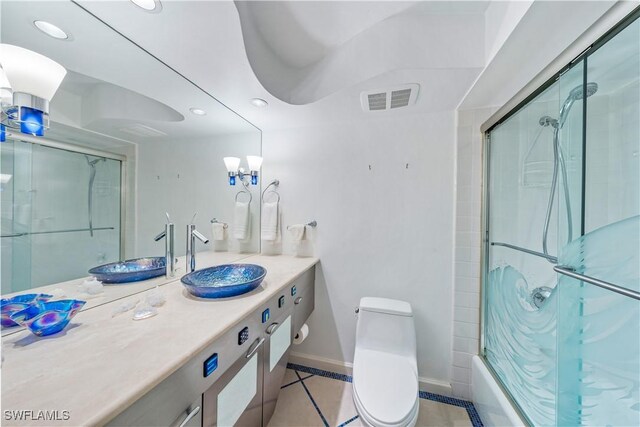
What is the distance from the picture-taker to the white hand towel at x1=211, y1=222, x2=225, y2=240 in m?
1.76

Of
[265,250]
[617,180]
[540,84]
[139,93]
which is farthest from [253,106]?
[617,180]

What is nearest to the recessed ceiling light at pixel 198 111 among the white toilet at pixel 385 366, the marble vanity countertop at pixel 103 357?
the marble vanity countertop at pixel 103 357

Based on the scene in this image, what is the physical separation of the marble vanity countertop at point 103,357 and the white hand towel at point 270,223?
952 mm

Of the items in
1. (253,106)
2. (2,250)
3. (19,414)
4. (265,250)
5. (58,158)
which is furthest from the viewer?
(265,250)

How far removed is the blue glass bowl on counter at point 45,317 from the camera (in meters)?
0.69

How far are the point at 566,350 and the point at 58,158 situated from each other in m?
2.12

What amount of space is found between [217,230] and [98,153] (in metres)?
0.92

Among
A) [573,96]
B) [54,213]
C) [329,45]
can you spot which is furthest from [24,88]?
[573,96]

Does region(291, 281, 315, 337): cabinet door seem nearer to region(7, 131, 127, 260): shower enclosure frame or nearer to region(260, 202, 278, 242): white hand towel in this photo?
region(260, 202, 278, 242): white hand towel

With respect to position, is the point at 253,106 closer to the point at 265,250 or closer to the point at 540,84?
the point at 265,250

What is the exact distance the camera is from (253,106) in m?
1.56

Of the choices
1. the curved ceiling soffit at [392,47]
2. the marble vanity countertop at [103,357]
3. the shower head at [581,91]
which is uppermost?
the curved ceiling soffit at [392,47]

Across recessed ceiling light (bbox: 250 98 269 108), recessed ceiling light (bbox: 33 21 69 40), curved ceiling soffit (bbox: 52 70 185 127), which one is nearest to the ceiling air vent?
recessed ceiling light (bbox: 250 98 269 108)

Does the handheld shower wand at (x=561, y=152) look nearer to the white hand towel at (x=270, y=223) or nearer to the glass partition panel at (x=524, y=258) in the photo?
the glass partition panel at (x=524, y=258)
